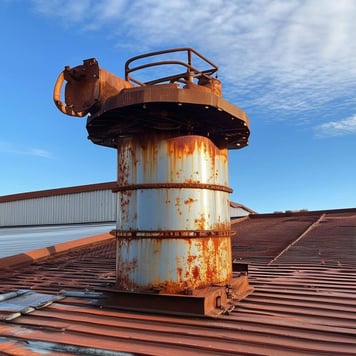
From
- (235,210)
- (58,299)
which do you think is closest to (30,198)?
(235,210)

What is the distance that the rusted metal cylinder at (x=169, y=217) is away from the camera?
468 centimetres

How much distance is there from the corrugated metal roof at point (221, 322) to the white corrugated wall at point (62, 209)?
17.4 meters

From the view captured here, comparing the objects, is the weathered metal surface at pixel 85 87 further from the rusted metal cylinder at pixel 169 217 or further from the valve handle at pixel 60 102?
the rusted metal cylinder at pixel 169 217

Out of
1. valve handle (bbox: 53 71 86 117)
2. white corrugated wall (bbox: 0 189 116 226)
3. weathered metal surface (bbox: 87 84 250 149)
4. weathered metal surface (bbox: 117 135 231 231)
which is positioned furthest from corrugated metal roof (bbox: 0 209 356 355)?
white corrugated wall (bbox: 0 189 116 226)

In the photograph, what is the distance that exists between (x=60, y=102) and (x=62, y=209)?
23330mm

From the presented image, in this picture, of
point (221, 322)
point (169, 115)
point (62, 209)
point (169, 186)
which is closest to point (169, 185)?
point (169, 186)

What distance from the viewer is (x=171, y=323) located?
165 inches

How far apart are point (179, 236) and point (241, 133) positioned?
5.89 ft

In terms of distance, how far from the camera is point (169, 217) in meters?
4.72

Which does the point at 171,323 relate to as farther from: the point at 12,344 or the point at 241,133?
the point at 241,133

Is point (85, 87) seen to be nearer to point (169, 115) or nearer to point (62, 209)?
point (169, 115)

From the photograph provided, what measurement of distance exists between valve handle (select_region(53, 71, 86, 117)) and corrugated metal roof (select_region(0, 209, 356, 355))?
90.1 inches

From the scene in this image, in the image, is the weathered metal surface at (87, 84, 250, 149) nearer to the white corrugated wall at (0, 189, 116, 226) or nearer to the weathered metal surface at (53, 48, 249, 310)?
the weathered metal surface at (53, 48, 249, 310)

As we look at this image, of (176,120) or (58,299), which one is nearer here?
(176,120)
